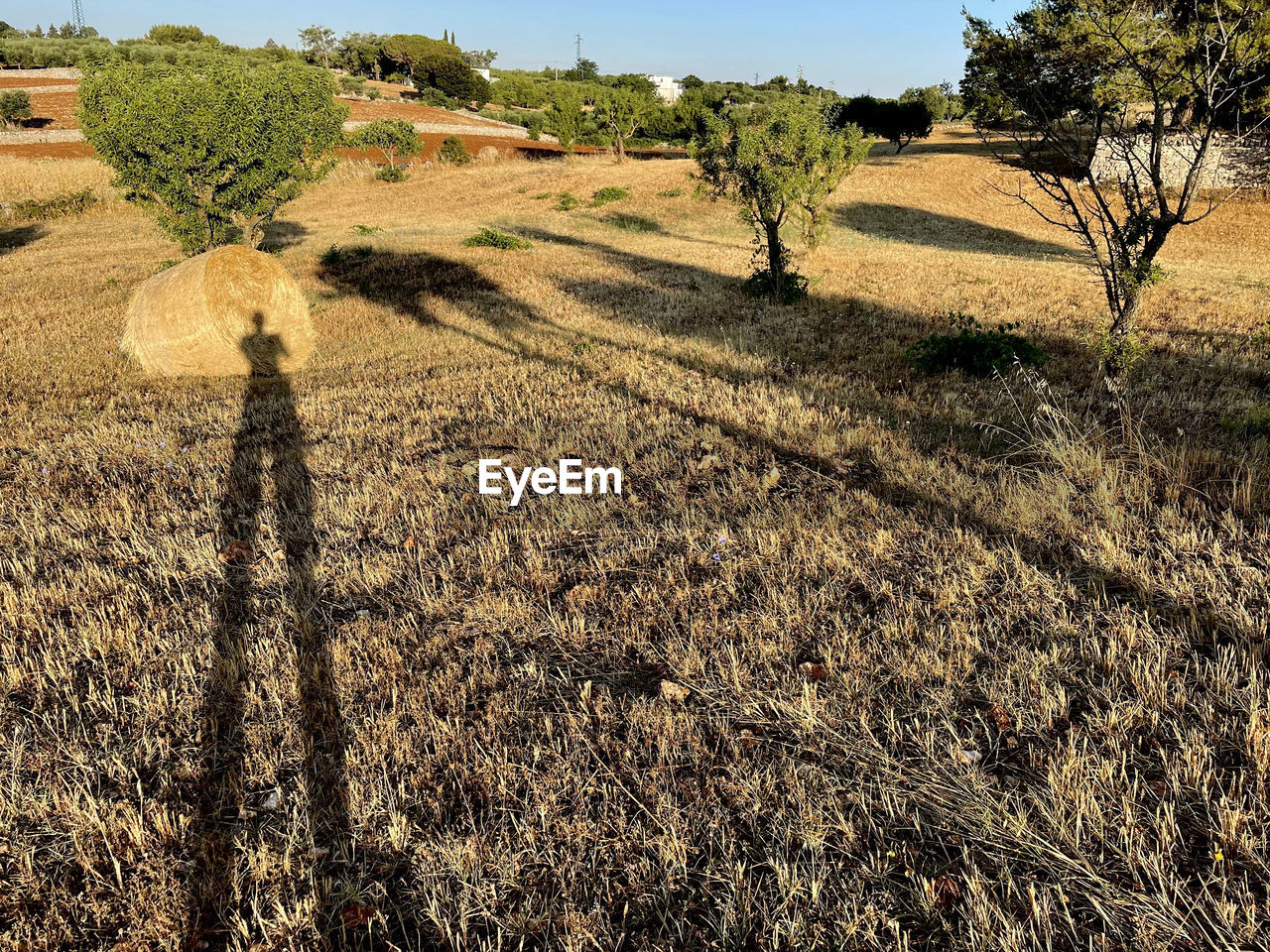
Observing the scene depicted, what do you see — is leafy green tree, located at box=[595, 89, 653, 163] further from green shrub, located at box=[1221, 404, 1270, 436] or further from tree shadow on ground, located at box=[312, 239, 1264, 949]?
green shrub, located at box=[1221, 404, 1270, 436]

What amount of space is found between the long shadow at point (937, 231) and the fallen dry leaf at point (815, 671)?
82.7ft

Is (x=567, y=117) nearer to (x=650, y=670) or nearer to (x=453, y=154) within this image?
(x=453, y=154)

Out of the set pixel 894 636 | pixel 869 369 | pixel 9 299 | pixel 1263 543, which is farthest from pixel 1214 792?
pixel 9 299

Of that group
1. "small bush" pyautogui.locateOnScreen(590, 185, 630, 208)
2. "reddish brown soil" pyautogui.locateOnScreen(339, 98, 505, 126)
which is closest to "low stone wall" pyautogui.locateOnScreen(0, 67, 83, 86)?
"reddish brown soil" pyautogui.locateOnScreen(339, 98, 505, 126)

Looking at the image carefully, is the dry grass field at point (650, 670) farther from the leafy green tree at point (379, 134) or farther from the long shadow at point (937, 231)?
the long shadow at point (937, 231)

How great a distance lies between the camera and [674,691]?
3.64 m

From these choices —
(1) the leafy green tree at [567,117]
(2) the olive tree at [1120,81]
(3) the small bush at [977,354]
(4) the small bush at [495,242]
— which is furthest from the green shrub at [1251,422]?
(1) the leafy green tree at [567,117]

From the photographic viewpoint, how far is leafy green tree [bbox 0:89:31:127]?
49812 mm

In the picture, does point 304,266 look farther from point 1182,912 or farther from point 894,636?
point 1182,912

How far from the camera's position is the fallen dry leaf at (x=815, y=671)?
369 centimetres

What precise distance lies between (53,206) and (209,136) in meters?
26.5

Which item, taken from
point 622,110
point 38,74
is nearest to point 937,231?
point 622,110

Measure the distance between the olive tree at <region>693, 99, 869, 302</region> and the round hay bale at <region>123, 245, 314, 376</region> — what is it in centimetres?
1018

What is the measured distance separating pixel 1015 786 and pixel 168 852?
370cm
